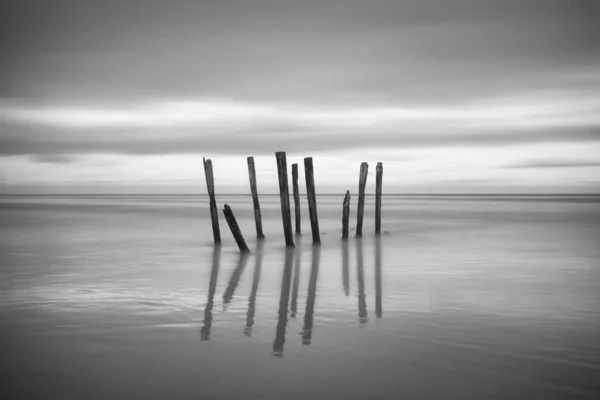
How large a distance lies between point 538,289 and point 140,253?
32.4 ft

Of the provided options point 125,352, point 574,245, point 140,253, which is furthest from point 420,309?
point 574,245

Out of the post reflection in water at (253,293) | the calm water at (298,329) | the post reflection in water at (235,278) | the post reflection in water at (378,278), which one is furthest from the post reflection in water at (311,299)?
the post reflection in water at (235,278)

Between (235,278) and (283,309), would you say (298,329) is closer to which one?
(283,309)

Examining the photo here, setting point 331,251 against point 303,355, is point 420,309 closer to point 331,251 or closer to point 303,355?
point 303,355

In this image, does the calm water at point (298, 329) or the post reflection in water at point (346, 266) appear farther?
the post reflection in water at point (346, 266)

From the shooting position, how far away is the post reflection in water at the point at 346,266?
9119mm

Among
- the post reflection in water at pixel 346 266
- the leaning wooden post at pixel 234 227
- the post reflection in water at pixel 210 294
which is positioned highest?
the leaning wooden post at pixel 234 227

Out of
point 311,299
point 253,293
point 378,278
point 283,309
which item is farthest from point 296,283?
point 283,309

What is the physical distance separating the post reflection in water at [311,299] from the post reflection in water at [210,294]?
105 centimetres

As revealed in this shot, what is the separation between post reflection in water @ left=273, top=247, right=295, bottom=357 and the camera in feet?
17.7

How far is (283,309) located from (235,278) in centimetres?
300

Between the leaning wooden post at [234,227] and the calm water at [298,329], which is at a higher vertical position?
the leaning wooden post at [234,227]

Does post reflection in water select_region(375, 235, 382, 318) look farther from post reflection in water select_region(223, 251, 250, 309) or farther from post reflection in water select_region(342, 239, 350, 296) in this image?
post reflection in water select_region(223, 251, 250, 309)

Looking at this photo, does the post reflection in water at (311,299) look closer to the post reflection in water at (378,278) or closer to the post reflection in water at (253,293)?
the post reflection in water at (253,293)
